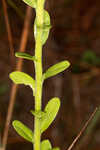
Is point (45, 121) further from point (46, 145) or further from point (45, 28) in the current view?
point (45, 28)

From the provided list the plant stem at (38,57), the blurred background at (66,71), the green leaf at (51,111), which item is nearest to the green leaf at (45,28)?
the plant stem at (38,57)

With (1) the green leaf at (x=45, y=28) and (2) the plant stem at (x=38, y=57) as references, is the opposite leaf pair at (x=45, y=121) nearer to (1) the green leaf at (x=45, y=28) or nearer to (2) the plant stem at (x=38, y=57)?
(2) the plant stem at (x=38, y=57)

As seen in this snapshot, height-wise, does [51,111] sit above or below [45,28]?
→ below

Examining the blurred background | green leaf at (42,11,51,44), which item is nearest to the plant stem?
green leaf at (42,11,51,44)

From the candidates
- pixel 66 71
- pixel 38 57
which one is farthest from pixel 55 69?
pixel 66 71

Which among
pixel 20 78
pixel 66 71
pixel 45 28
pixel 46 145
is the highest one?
pixel 45 28

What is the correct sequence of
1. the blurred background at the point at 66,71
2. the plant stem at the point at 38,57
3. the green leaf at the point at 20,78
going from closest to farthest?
the plant stem at the point at 38,57, the green leaf at the point at 20,78, the blurred background at the point at 66,71

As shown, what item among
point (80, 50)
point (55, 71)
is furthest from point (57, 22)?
point (55, 71)

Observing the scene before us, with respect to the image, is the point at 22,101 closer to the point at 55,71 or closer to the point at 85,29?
the point at 85,29
